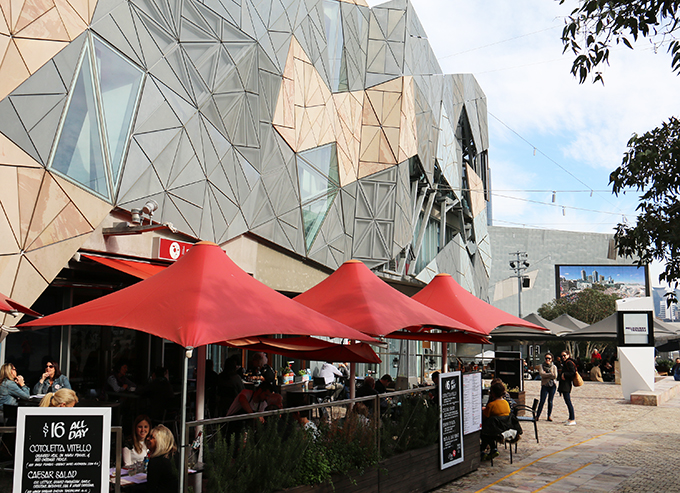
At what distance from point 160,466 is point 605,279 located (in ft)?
306

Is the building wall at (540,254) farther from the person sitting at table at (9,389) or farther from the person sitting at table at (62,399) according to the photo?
the person sitting at table at (62,399)

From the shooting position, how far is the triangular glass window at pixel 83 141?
11.5 meters

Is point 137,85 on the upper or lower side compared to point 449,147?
lower

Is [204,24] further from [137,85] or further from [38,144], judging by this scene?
[38,144]

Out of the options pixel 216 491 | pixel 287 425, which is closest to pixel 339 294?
pixel 287 425

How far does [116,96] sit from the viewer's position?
12.7m

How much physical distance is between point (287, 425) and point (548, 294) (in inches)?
3630

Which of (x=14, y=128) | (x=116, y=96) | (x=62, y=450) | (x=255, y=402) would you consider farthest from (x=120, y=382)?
(x=62, y=450)

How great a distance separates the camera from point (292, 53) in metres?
18.9

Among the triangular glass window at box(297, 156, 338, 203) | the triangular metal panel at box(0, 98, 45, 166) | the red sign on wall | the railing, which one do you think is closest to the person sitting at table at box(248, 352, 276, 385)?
the red sign on wall

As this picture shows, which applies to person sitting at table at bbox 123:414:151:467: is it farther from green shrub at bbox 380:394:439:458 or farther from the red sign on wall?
the red sign on wall

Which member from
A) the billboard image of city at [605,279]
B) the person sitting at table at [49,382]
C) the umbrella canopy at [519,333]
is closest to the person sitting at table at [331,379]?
the person sitting at table at [49,382]

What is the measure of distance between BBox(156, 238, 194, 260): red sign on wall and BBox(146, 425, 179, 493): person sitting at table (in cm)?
853

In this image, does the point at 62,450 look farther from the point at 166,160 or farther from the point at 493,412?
the point at 166,160
